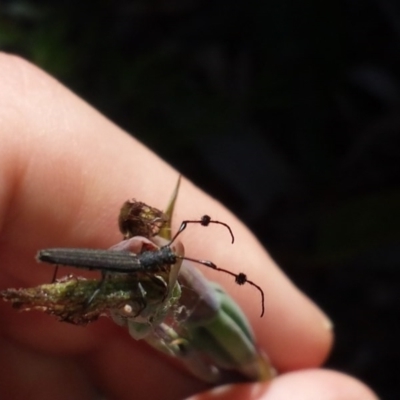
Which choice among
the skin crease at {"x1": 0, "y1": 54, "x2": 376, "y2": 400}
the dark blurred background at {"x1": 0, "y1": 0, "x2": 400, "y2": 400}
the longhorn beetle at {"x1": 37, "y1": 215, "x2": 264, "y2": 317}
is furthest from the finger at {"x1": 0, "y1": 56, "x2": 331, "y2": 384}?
the dark blurred background at {"x1": 0, "y1": 0, "x2": 400, "y2": 400}

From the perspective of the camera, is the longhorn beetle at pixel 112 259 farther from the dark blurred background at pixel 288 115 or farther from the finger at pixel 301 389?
the dark blurred background at pixel 288 115

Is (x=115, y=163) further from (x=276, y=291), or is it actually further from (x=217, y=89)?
(x=217, y=89)

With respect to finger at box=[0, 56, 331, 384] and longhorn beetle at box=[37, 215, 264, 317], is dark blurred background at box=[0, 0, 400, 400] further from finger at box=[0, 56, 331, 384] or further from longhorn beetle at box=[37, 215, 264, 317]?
longhorn beetle at box=[37, 215, 264, 317]

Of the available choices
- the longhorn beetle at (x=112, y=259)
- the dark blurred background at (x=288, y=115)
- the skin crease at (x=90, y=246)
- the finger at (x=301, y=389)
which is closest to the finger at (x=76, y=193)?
the skin crease at (x=90, y=246)

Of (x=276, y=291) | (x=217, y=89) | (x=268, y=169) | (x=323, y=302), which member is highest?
(x=217, y=89)

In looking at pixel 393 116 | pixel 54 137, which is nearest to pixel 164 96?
pixel 393 116

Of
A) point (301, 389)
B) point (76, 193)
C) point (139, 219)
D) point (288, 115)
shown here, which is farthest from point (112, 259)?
point (288, 115)
